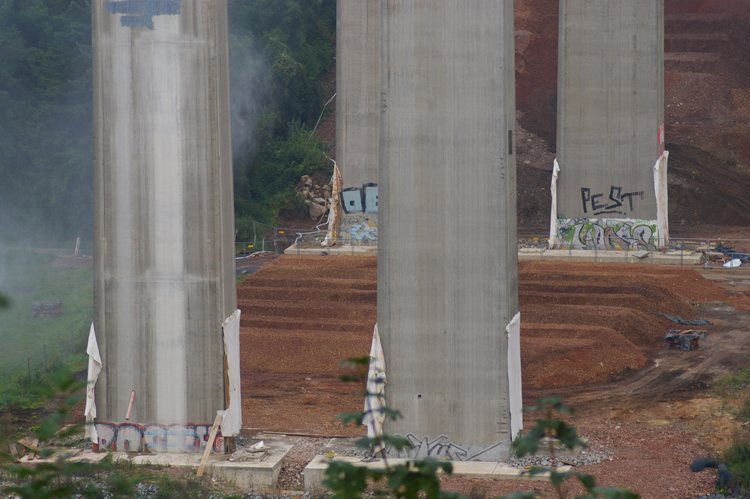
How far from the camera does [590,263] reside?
138 ft

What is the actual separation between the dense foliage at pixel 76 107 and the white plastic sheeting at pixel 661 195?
1116 inches

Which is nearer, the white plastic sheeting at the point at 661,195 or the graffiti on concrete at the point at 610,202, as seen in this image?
the white plastic sheeting at the point at 661,195

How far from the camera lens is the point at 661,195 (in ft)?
143

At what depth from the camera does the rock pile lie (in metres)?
62.8

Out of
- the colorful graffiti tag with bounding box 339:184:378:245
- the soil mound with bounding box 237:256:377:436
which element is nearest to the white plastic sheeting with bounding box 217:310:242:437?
the soil mound with bounding box 237:256:377:436

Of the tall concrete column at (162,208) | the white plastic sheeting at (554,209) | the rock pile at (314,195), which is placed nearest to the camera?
the tall concrete column at (162,208)

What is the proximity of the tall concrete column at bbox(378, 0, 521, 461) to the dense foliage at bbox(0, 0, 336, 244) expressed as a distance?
142ft

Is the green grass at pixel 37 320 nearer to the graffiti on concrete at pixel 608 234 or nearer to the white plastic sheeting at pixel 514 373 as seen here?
the white plastic sheeting at pixel 514 373

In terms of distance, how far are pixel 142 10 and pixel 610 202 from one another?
30.5 meters

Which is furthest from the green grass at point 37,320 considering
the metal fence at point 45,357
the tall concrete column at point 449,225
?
the tall concrete column at point 449,225

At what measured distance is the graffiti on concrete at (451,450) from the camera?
19.2 m

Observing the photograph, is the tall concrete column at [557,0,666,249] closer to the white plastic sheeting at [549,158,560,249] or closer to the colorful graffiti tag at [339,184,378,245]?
the white plastic sheeting at [549,158,560,249]

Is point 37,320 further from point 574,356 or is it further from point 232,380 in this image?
point 574,356

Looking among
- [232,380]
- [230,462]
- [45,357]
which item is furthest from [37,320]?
[230,462]
